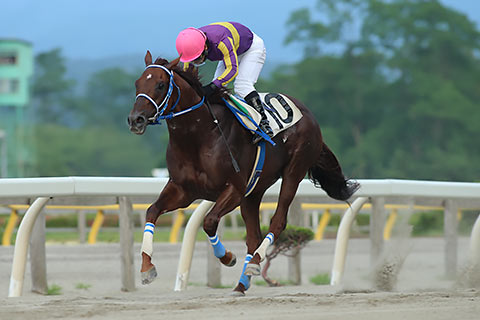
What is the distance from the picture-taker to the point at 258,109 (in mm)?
5539

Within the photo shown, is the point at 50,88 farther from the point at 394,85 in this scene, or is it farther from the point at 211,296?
the point at 211,296

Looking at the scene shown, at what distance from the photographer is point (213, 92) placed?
17.6 ft

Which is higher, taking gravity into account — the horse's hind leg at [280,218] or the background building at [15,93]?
the background building at [15,93]

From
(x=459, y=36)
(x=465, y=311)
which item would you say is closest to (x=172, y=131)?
(x=465, y=311)

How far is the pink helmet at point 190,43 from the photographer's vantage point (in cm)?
513

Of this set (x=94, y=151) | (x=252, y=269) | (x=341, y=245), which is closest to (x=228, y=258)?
(x=252, y=269)

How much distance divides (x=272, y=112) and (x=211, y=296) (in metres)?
1.27

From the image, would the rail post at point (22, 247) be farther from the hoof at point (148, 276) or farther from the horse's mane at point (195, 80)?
the horse's mane at point (195, 80)

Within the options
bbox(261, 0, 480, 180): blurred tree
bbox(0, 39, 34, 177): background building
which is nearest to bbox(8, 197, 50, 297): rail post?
bbox(261, 0, 480, 180): blurred tree

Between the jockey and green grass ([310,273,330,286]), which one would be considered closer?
the jockey

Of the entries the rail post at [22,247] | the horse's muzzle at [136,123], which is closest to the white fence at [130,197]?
the rail post at [22,247]

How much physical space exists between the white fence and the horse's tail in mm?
363

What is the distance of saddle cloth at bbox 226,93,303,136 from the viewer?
5.39 metres

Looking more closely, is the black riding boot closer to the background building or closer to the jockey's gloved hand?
the jockey's gloved hand
